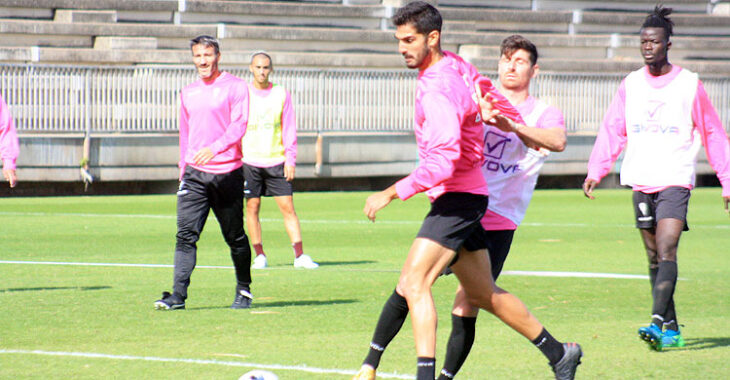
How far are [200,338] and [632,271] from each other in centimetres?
556

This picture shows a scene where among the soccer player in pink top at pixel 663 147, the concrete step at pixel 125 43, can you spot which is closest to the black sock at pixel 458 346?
the soccer player in pink top at pixel 663 147

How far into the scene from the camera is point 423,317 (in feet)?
18.0

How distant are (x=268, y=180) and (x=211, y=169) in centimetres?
339

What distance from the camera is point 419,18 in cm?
547

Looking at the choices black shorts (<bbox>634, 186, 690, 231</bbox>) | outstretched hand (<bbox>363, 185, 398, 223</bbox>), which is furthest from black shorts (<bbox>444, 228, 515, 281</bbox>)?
black shorts (<bbox>634, 186, 690, 231</bbox>)

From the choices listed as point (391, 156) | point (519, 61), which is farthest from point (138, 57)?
point (519, 61)

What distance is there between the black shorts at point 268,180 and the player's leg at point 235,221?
3.08m

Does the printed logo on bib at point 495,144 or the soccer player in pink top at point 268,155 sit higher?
the printed logo on bib at point 495,144

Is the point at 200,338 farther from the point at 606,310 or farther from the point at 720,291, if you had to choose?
the point at 720,291

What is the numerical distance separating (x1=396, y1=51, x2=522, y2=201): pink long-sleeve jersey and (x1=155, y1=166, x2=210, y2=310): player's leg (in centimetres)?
333

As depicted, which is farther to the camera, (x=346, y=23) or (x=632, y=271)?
(x=346, y=23)

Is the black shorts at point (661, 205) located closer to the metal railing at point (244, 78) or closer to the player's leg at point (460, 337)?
the player's leg at point (460, 337)

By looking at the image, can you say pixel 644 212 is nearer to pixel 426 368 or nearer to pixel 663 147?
pixel 663 147

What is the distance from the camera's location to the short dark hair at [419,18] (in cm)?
547
